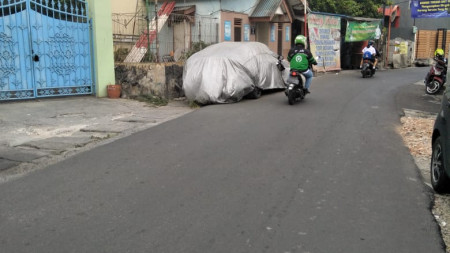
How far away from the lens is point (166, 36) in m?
15.5

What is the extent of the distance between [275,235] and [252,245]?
28 centimetres

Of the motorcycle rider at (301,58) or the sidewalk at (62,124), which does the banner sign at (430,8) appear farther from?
the sidewalk at (62,124)

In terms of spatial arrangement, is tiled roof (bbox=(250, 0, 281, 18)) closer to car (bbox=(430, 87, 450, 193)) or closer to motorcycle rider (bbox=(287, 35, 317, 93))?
motorcycle rider (bbox=(287, 35, 317, 93))

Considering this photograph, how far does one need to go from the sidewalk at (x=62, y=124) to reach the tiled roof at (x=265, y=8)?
26.5ft

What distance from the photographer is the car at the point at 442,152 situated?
14.4 ft

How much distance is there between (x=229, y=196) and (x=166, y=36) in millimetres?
11946

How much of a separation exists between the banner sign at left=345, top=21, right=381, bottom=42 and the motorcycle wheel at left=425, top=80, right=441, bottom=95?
365 inches

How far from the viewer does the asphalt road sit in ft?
11.6

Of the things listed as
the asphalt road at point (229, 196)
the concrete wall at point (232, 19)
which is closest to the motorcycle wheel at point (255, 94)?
the asphalt road at point (229, 196)

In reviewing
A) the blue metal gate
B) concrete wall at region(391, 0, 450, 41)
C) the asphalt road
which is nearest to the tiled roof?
the blue metal gate

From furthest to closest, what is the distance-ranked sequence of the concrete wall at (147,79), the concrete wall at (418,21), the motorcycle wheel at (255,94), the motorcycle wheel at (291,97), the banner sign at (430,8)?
the concrete wall at (418,21)
the banner sign at (430,8)
the motorcycle wheel at (255,94)
the concrete wall at (147,79)
the motorcycle wheel at (291,97)

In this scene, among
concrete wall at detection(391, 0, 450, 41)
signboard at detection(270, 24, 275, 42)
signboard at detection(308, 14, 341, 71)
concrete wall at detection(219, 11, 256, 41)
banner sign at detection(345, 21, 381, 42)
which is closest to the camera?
concrete wall at detection(219, 11, 256, 41)

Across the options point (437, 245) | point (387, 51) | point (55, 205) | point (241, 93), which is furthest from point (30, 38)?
point (387, 51)

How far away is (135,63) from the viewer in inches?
483
